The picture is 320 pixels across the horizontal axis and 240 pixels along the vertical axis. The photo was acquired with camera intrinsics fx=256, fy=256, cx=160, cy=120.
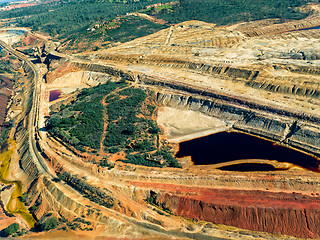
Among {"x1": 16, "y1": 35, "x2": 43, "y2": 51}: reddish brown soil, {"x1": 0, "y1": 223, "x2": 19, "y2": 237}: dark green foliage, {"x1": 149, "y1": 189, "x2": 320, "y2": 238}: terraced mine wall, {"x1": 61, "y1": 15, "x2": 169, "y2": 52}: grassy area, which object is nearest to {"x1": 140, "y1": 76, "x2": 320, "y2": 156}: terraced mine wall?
{"x1": 149, "y1": 189, "x2": 320, "y2": 238}: terraced mine wall

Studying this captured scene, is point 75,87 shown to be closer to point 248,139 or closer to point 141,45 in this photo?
point 141,45

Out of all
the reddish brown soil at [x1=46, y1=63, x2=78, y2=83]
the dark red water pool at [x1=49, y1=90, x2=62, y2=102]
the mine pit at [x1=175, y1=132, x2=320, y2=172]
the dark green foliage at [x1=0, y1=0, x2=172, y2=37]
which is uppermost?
the dark green foliage at [x1=0, y1=0, x2=172, y2=37]

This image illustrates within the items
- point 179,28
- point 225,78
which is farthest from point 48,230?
point 179,28

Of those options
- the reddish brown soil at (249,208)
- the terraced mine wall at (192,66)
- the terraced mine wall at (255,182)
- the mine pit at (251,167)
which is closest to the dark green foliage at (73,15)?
the terraced mine wall at (192,66)

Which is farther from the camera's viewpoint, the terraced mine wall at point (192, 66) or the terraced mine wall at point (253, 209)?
the terraced mine wall at point (192, 66)

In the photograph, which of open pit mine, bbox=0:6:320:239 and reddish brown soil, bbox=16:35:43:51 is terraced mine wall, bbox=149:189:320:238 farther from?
reddish brown soil, bbox=16:35:43:51

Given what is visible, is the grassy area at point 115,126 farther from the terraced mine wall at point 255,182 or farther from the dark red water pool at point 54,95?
the dark red water pool at point 54,95
